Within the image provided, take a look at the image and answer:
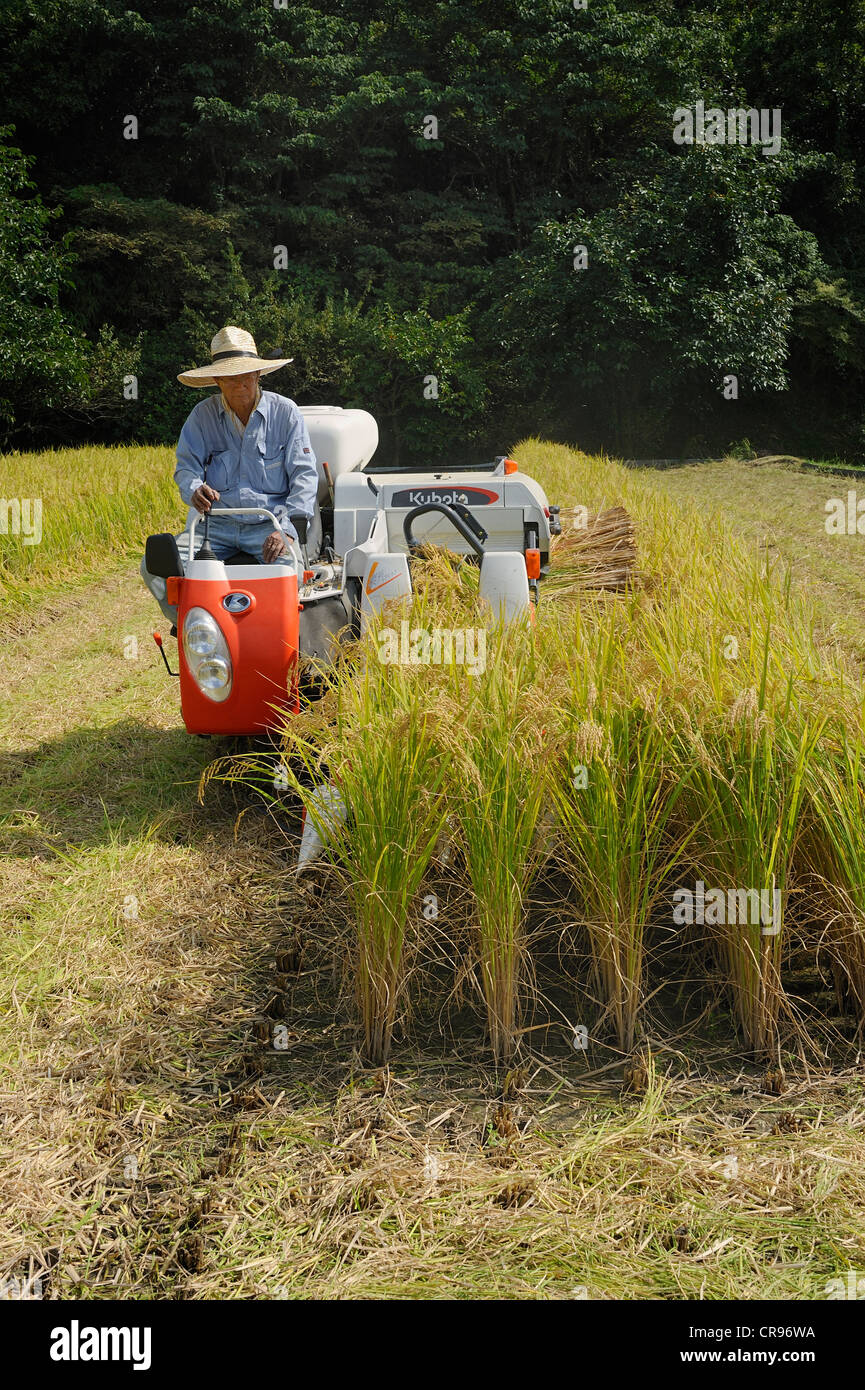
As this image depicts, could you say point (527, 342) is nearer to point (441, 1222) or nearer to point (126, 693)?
point (126, 693)

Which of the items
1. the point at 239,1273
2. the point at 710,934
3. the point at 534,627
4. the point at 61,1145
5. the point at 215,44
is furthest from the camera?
the point at 215,44

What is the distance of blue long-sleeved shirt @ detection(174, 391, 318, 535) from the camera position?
4.44 m

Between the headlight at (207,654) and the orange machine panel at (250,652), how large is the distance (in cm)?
2

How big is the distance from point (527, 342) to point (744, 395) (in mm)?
5016

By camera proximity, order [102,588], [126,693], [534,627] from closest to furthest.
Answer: [534,627] < [126,693] < [102,588]

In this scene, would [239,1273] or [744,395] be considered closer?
[239,1273]

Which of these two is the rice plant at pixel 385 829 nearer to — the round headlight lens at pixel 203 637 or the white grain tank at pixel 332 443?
the round headlight lens at pixel 203 637

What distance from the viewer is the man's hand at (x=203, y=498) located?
13.6 feet

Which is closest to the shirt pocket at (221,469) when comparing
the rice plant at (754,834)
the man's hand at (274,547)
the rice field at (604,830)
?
the man's hand at (274,547)

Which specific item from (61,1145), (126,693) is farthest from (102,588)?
(61,1145)

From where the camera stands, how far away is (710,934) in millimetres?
2762

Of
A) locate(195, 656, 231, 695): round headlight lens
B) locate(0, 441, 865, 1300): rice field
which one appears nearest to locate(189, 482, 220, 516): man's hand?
locate(195, 656, 231, 695): round headlight lens

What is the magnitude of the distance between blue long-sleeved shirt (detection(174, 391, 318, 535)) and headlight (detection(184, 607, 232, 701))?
875 millimetres

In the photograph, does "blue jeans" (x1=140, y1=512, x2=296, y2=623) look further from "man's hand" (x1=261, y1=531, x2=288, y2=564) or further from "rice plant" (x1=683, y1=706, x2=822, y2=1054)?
"rice plant" (x1=683, y1=706, x2=822, y2=1054)
